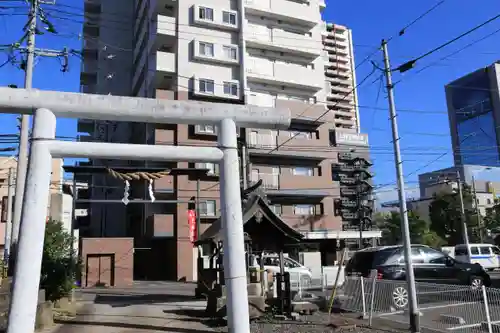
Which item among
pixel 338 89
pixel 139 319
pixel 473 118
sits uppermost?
pixel 338 89

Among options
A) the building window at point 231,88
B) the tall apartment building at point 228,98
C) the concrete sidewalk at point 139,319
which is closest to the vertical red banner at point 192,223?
the tall apartment building at point 228,98

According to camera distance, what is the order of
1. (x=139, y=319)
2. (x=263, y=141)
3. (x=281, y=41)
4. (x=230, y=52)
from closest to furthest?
(x=139, y=319), (x=263, y=141), (x=230, y=52), (x=281, y=41)

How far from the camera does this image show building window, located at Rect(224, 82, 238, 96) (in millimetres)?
38562

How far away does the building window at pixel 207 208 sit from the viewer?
1339 inches

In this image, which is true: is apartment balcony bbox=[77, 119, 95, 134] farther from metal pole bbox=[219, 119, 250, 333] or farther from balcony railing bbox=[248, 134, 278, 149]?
metal pole bbox=[219, 119, 250, 333]

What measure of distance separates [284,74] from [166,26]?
11477mm

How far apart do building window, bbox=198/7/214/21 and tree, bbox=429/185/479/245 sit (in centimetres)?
3276

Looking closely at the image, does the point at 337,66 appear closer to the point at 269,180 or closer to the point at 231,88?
the point at 231,88

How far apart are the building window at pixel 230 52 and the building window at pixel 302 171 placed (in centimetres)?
1100

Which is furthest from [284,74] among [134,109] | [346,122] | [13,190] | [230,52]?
[346,122]

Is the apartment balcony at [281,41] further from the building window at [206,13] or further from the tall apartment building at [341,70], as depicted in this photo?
the tall apartment building at [341,70]

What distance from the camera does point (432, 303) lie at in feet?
37.5

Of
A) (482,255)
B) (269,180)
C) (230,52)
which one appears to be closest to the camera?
(482,255)

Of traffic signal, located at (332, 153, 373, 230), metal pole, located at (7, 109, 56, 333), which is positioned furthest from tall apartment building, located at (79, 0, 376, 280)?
metal pole, located at (7, 109, 56, 333)
